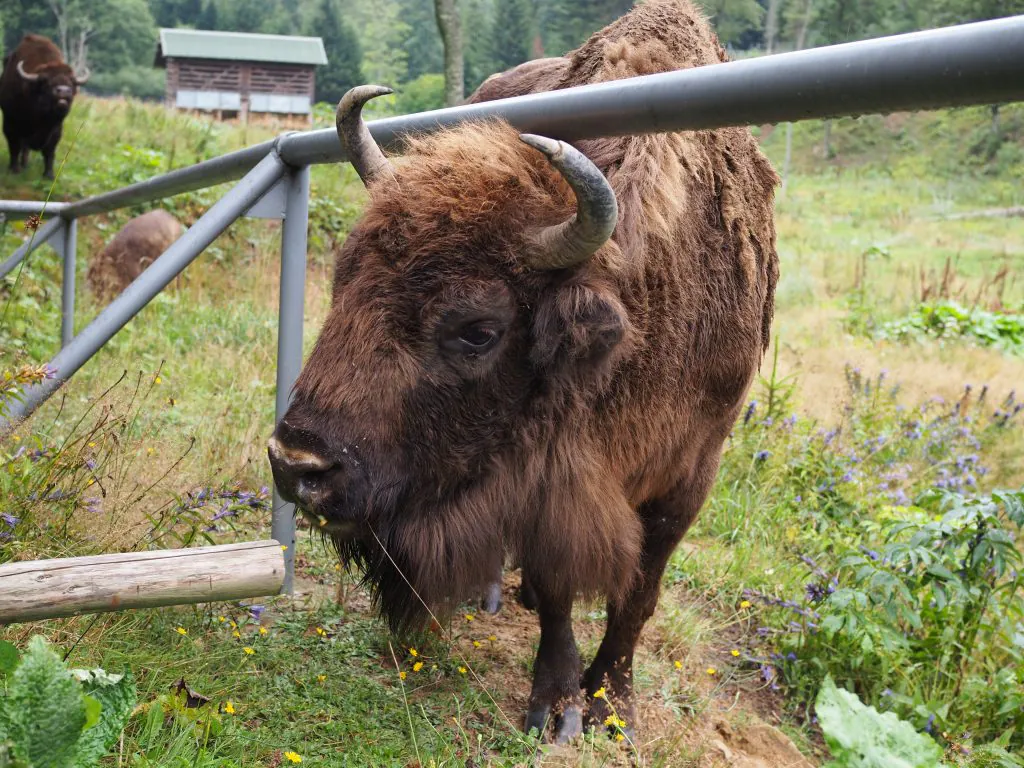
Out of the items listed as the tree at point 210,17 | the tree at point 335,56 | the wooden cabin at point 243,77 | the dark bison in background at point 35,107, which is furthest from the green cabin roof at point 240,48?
the tree at point 210,17

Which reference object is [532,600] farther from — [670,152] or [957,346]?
[957,346]

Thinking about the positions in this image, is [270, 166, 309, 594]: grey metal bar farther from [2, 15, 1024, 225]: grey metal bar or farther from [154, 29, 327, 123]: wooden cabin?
[154, 29, 327, 123]: wooden cabin

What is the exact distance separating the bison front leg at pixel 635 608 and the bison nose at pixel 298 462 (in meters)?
1.56

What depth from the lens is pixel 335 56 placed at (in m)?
72.9

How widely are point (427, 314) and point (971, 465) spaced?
19.2 feet

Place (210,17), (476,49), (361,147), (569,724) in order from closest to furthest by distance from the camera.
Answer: (361,147), (569,724), (476,49), (210,17)

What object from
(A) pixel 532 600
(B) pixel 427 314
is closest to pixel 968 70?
(B) pixel 427 314

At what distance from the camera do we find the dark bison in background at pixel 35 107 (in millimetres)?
13812

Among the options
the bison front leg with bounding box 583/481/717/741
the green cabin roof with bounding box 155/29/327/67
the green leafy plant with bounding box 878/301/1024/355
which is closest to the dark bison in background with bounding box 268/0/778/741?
the bison front leg with bounding box 583/481/717/741

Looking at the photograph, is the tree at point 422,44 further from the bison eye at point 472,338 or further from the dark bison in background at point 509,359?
the bison eye at point 472,338

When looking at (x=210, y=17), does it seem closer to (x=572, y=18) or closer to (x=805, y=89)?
(x=572, y=18)

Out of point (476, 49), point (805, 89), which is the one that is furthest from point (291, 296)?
point (476, 49)

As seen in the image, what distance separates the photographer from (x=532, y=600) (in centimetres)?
425

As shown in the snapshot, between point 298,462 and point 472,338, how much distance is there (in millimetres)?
628
